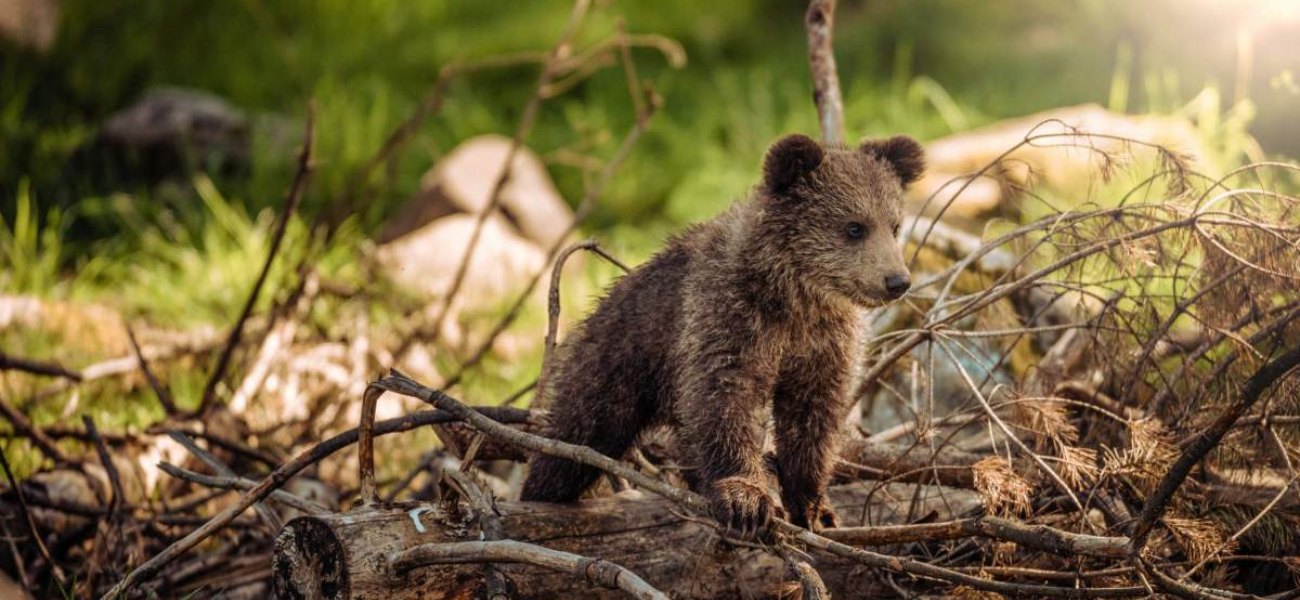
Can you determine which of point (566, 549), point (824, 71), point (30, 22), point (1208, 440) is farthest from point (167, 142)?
point (1208, 440)

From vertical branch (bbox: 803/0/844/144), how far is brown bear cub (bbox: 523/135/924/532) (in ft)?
3.83

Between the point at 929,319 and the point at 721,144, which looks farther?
the point at 721,144

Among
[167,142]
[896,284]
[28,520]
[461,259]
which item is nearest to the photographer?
[896,284]

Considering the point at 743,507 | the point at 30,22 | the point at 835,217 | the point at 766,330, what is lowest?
the point at 743,507

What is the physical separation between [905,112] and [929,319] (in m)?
6.07

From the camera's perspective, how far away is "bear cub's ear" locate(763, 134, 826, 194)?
372cm

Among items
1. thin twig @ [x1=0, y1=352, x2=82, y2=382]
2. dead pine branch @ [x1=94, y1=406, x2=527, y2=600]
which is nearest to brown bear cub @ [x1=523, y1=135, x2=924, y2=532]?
dead pine branch @ [x1=94, y1=406, x2=527, y2=600]

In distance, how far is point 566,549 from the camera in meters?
3.61

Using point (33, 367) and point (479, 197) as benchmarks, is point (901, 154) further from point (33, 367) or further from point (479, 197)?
point (479, 197)

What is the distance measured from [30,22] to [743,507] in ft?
25.9

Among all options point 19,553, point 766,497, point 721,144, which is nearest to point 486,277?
point 721,144

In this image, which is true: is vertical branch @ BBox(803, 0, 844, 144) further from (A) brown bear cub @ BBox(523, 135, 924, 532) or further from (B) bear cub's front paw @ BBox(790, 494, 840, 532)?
(B) bear cub's front paw @ BBox(790, 494, 840, 532)

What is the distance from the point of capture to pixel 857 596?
379 centimetres

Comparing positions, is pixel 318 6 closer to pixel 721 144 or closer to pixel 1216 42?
pixel 721 144
